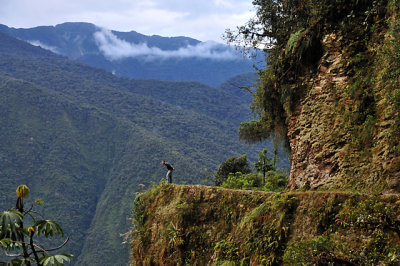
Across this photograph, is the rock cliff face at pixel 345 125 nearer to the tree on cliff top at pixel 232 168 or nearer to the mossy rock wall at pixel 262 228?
the mossy rock wall at pixel 262 228

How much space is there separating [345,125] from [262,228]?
11.9ft

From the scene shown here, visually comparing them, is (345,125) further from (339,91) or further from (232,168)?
(232,168)

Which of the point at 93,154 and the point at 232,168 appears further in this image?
the point at 93,154

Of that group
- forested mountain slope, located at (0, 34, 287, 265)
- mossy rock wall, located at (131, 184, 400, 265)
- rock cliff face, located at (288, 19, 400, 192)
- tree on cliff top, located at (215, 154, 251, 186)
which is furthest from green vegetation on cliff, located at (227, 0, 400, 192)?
forested mountain slope, located at (0, 34, 287, 265)

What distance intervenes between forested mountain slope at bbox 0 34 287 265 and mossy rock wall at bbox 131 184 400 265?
72286mm

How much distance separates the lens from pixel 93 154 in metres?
142

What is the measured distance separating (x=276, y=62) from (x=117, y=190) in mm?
108578

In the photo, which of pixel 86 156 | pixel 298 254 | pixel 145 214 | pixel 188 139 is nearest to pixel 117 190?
pixel 86 156

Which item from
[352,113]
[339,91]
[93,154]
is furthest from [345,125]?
[93,154]

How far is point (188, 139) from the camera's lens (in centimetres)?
15962

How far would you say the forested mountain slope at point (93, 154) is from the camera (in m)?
101

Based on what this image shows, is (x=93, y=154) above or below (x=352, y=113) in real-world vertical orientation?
below

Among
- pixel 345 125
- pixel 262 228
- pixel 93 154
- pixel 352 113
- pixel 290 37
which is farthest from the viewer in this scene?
pixel 93 154

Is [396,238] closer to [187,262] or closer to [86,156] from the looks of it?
[187,262]
